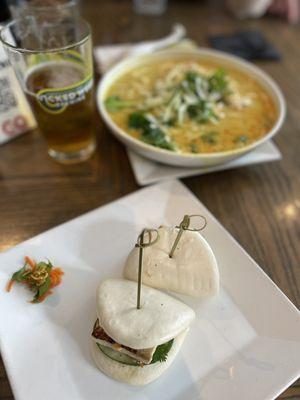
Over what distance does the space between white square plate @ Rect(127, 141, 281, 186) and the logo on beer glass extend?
251mm

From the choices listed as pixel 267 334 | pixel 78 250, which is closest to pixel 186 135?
pixel 78 250

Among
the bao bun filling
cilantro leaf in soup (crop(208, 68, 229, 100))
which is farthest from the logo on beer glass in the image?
the bao bun filling

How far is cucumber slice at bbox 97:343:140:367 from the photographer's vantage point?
74cm

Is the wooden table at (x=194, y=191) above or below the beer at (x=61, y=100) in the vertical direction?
below

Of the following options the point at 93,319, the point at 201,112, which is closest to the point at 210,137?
the point at 201,112

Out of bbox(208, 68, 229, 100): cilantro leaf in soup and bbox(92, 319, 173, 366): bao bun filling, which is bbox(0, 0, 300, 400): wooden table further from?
bbox(92, 319, 173, 366): bao bun filling

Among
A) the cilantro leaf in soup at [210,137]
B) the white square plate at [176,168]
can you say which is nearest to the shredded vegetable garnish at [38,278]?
the white square plate at [176,168]

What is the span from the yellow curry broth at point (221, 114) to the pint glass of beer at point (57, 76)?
183 millimetres

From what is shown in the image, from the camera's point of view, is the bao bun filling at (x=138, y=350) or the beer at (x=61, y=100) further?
the beer at (x=61, y=100)

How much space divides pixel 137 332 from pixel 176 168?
0.58 meters

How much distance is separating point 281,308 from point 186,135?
64cm

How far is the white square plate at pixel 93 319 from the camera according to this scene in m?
0.71

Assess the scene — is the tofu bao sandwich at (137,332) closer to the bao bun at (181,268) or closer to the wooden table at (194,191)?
the bao bun at (181,268)

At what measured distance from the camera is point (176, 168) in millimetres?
1161
